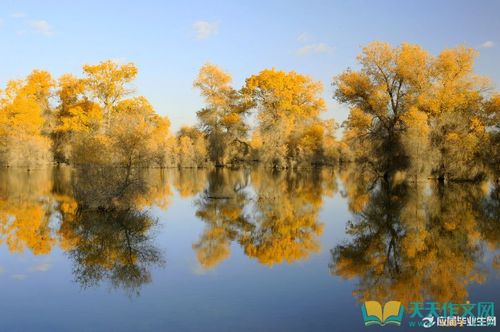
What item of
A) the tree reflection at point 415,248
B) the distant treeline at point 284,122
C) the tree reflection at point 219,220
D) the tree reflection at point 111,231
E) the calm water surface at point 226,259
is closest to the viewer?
the calm water surface at point 226,259

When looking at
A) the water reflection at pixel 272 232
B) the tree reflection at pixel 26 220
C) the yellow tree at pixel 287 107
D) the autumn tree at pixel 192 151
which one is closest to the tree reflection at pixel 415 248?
the water reflection at pixel 272 232

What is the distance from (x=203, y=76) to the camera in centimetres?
5722

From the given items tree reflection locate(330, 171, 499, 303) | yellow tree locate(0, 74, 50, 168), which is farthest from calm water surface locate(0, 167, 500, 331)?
yellow tree locate(0, 74, 50, 168)

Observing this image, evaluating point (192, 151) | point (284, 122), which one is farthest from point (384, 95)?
point (192, 151)

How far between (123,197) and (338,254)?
10.7m

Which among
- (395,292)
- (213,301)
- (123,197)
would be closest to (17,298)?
(213,301)

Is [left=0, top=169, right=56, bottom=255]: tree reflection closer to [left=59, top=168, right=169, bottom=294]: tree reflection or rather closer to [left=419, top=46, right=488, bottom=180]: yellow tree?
[left=59, top=168, right=169, bottom=294]: tree reflection

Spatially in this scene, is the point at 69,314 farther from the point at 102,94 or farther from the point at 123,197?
the point at 102,94

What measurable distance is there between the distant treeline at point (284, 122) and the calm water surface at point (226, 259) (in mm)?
4339

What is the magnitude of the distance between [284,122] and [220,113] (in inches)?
392

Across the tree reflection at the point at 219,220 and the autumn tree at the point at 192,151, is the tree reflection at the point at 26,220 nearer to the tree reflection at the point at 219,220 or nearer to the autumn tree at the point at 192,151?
the tree reflection at the point at 219,220

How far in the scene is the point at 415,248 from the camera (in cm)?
1245

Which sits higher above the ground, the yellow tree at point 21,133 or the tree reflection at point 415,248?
the yellow tree at point 21,133

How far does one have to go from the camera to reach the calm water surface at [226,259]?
26.0 ft
